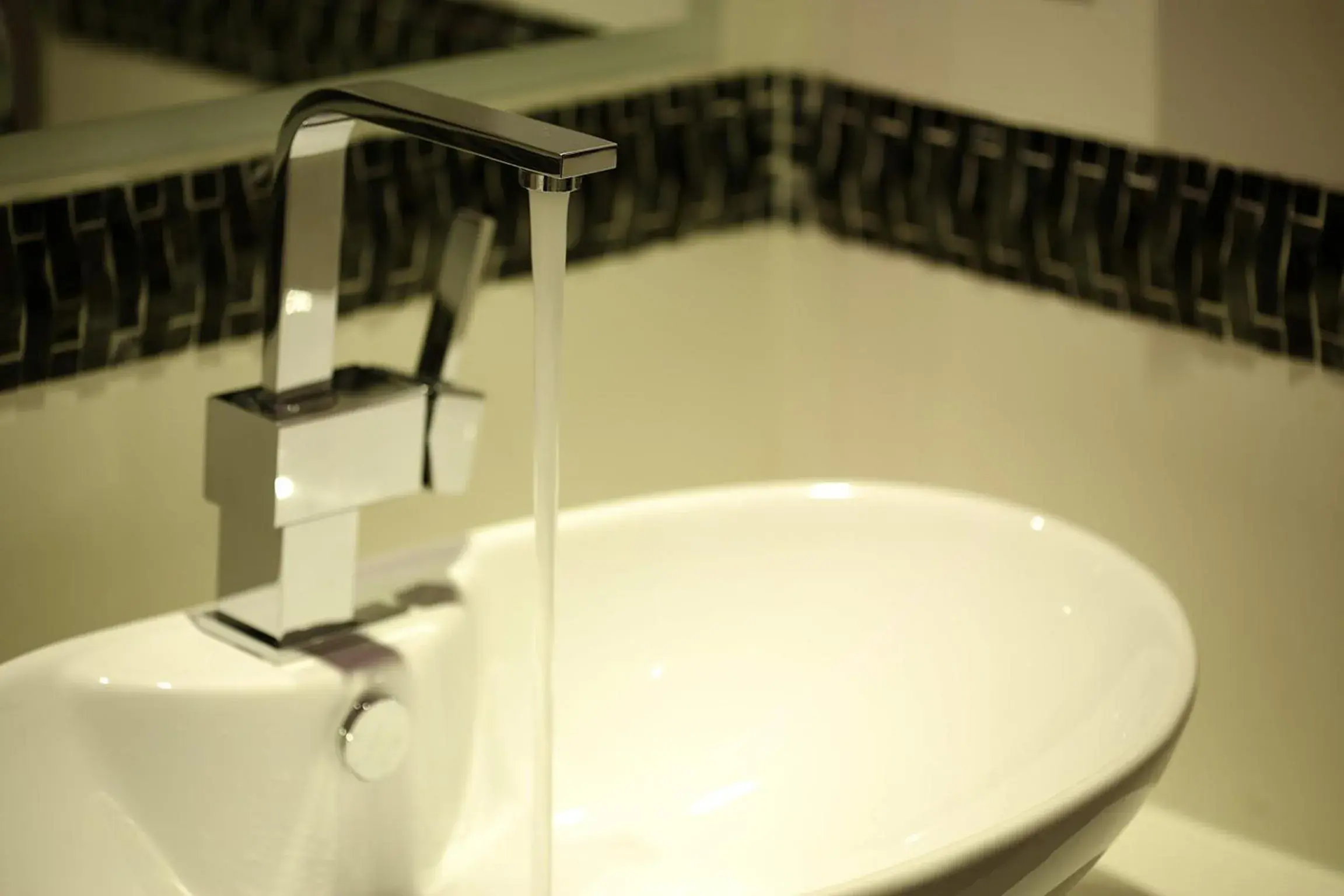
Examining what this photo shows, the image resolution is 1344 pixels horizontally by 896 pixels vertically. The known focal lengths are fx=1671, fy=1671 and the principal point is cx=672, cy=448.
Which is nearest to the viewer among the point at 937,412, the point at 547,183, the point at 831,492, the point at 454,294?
the point at 547,183

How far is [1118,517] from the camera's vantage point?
1.03m

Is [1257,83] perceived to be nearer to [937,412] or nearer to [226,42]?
[937,412]

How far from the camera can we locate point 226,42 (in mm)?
897

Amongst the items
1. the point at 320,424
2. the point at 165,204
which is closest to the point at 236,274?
the point at 165,204

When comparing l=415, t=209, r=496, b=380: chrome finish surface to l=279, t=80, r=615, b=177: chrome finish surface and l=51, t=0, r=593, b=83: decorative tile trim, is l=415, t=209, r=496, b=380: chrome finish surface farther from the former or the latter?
l=51, t=0, r=593, b=83: decorative tile trim

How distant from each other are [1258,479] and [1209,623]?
0.10 metres

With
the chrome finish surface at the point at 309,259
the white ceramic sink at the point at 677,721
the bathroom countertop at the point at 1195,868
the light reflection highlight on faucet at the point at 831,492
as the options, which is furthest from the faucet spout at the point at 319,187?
the bathroom countertop at the point at 1195,868

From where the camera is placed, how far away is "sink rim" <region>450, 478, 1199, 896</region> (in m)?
0.62

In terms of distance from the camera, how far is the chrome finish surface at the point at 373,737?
0.77 meters

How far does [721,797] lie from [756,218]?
47cm

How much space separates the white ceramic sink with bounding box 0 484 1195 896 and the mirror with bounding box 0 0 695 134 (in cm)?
27

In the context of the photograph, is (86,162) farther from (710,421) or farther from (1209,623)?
(1209,623)

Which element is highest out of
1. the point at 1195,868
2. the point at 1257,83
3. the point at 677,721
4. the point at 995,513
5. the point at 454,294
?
the point at 1257,83

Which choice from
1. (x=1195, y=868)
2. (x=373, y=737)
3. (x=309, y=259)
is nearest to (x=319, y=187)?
(x=309, y=259)
